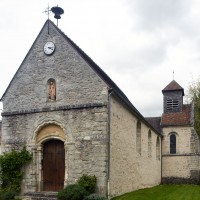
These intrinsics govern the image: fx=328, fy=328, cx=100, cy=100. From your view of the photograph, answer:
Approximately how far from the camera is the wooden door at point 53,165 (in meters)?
16.0

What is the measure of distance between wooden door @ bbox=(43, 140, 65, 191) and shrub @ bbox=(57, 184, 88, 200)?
1982 millimetres

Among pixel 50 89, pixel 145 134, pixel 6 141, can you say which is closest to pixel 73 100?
pixel 50 89

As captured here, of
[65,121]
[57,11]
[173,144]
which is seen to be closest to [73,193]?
[65,121]

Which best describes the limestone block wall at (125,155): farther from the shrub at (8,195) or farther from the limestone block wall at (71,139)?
the shrub at (8,195)

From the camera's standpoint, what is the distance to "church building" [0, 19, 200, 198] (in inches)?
589

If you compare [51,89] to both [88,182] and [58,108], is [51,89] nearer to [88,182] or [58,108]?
[58,108]

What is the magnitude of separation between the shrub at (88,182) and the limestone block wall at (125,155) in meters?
0.82

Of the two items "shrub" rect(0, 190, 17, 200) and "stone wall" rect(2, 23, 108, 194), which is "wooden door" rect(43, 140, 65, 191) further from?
"shrub" rect(0, 190, 17, 200)

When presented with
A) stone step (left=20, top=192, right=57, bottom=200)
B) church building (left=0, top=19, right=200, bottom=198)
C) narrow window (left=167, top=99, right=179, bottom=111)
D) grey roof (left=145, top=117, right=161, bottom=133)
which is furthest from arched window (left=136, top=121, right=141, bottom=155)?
narrow window (left=167, top=99, right=179, bottom=111)

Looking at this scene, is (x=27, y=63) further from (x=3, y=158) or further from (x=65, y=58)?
(x=3, y=158)

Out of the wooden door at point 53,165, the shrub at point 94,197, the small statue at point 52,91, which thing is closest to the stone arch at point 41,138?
the wooden door at point 53,165

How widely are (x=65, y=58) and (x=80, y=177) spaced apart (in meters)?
5.86

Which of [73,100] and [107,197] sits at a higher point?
[73,100]

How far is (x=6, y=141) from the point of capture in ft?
56.2
